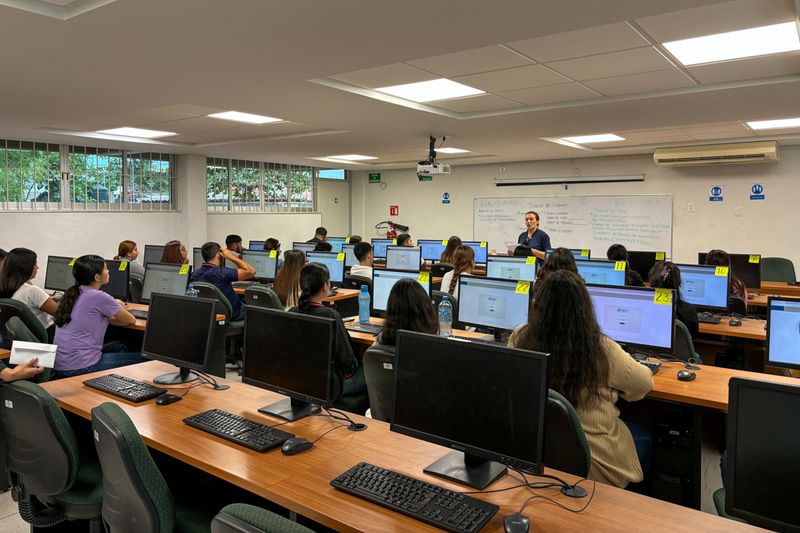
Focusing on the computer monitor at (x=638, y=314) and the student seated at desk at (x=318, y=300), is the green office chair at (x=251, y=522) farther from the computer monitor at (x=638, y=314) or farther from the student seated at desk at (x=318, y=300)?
Result: the computer monitor at (x=638, y=314)

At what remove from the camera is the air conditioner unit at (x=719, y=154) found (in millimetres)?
7586

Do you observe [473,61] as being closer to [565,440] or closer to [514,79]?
[514,79]

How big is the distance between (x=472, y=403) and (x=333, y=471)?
19.8 inches

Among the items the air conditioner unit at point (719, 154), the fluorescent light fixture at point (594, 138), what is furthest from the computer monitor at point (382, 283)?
the air conditioner unit at point (719, 154)

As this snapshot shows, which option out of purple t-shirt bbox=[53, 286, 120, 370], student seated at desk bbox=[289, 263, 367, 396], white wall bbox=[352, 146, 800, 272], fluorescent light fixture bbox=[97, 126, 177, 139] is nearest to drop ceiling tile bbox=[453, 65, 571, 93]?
student seated at desk bbox=[289, 263, 367, 396]

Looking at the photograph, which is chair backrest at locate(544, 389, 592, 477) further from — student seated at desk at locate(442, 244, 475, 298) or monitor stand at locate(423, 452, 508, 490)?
student seated at desk at locate(442, 244, 475, 298)

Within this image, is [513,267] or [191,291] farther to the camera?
[513,267]

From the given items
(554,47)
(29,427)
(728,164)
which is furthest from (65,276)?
(728,164)

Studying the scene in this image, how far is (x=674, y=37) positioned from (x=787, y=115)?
316 cm

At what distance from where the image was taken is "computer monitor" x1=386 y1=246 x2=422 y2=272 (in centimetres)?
759

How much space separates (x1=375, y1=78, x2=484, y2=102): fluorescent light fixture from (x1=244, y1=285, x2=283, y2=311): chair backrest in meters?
1.97

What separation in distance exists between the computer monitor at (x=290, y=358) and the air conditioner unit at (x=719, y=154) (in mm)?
7612

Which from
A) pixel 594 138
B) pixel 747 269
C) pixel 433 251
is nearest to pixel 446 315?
pixel 747 269

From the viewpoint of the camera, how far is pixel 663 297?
3107mm
